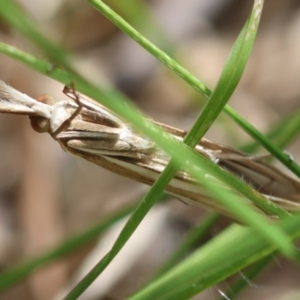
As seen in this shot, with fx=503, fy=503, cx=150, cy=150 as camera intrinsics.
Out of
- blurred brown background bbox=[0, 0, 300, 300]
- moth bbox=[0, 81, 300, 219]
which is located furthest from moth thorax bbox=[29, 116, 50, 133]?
blurred brown background bbox=[0, 0, 300, 300]

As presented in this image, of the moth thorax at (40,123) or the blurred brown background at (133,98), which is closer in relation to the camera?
the moth thorax at (40,123)

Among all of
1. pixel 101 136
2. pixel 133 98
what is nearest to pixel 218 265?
pixel 101 136

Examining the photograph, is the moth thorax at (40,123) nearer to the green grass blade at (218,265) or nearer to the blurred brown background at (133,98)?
the green grass blade at (218,265)

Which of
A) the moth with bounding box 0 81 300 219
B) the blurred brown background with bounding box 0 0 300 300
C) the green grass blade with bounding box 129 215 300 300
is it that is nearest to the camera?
the green grass blade with bounding box 129 215 300 300

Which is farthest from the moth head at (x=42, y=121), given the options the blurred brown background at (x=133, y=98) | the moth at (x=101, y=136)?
the blurred brown background at (x=133, y=98)

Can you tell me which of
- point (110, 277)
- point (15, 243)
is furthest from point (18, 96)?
point (15, 243)

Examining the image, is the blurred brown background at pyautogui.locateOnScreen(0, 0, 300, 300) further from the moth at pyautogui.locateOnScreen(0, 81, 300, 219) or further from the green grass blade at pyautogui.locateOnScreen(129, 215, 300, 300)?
the green grass blade at pyautogui.locateOnScreen(129, 215, 300, 300)

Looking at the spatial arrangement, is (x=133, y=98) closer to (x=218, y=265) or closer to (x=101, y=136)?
(x=101, y=136)

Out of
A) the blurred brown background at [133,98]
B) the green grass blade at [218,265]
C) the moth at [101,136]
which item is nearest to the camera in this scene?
the green grass blade at [218,265]
